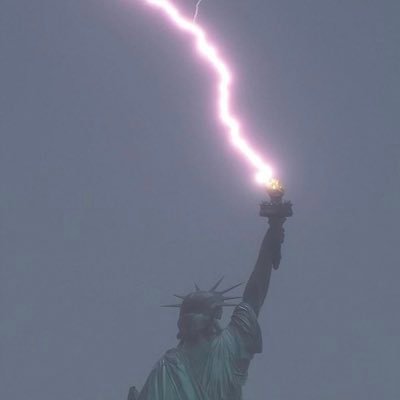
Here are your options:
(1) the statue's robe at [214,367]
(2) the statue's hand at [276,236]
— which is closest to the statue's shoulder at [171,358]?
(1) the statue's robe at [214,367]

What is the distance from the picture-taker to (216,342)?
1805cm

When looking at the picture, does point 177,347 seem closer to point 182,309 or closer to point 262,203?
point 182,309

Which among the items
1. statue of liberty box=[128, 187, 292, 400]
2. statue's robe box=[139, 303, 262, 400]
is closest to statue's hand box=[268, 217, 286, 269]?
statue of liberty box=[128, 187, 292, 400]

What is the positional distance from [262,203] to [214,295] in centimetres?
138

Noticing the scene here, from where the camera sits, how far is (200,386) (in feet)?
57.7

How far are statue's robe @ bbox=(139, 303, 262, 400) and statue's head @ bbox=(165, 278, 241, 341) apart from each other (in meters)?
0.16

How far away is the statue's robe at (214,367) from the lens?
17.5 meters

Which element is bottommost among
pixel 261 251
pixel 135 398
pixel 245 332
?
pixel 135 398

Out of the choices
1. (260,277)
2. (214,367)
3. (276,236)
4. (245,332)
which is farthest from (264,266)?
(214,367)

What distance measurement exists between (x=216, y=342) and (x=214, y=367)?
395 millimetres

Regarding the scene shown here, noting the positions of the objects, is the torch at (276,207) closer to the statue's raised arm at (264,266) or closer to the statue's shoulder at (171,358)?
the statue's raised arm at (264,266)

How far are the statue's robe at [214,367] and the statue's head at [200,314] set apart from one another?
0.16 meters

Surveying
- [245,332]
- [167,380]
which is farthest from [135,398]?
[245,332]

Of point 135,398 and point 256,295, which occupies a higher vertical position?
point 256,295
